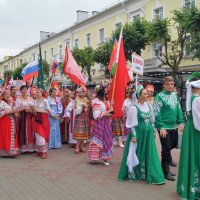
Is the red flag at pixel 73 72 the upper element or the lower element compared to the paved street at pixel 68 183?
upper

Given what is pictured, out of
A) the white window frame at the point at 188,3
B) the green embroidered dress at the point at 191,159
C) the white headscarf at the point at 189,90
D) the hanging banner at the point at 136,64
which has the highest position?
the white window frame at the point at 188,3

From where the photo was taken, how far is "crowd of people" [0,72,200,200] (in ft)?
15.4

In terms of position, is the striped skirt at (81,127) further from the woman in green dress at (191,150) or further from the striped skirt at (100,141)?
the woman in green dress at (191,150)

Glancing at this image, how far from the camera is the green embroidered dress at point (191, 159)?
15.0 feet

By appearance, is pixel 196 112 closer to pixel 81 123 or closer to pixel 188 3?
pixel 81 123

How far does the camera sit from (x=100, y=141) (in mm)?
7207

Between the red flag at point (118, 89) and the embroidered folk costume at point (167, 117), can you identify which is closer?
the embroidered folk costume at point (167, 117)

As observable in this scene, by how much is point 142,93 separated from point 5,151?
396cm

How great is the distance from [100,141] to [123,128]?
2642 millimetres

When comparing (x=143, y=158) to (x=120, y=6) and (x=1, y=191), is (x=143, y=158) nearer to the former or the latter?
(x=1, y=191)

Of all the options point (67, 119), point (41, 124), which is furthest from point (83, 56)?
point (41, 124)

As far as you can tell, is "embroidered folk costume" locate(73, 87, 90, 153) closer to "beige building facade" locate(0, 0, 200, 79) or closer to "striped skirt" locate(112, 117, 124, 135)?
"striped skirt" locate(112, 117, 124, 135)

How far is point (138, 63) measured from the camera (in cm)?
747

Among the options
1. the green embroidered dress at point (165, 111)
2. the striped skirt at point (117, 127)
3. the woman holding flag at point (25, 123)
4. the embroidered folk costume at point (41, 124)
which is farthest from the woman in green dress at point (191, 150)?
the striped skirt at point (117, 127)
